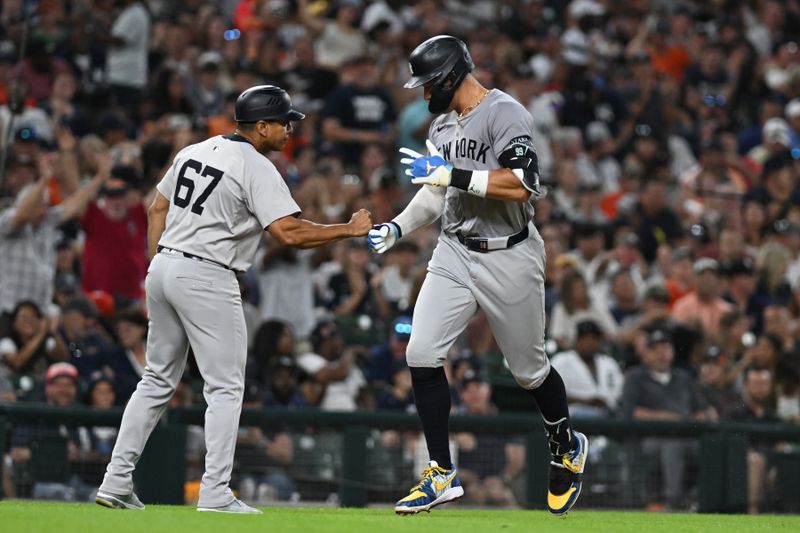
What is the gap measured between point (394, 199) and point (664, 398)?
3.75 metres

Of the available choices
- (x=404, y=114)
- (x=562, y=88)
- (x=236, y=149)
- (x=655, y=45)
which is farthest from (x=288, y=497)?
(x=655, y=45)

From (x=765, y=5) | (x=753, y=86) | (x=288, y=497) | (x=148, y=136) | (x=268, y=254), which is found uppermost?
(x=765, y=5)

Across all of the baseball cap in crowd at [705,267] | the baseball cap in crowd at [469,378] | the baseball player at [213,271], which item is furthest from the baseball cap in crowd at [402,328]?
the baseball player at [213,271]

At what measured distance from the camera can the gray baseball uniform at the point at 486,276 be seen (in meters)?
7.34

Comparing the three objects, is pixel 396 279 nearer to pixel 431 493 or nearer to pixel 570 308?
pixel 570 308

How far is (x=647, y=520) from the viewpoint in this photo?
8.28m

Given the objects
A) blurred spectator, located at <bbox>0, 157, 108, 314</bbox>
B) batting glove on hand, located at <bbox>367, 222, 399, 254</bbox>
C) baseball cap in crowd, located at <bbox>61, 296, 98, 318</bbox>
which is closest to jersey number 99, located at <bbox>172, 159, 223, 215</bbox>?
batting glove on hand, located at <bbox>367, 222, 399, 254</bbox>

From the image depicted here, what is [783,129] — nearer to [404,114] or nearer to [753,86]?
[753,86]

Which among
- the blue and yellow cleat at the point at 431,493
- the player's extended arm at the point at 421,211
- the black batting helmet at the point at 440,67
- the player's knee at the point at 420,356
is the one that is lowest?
the blue and yellow cleat at the point at 431,493

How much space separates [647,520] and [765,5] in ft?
49.7

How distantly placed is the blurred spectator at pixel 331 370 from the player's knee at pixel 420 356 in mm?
3947

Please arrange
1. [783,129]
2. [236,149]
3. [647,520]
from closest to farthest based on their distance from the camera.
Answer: [236,149]
[647,520]
[783,129]

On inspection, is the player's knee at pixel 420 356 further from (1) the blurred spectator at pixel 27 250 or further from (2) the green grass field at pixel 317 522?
(1) the blurred spectator at pixel 27 250

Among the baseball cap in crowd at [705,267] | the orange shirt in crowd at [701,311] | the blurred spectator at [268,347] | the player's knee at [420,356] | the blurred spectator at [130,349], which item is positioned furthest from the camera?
the orange shirt in crowd at [701,311]
